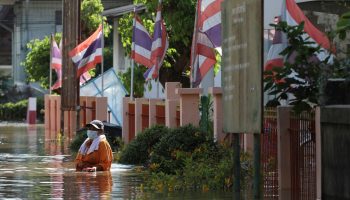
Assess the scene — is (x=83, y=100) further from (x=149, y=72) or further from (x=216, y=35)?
(x=216, y=35)

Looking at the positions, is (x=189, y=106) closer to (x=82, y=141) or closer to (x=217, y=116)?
(x=217, y=116)

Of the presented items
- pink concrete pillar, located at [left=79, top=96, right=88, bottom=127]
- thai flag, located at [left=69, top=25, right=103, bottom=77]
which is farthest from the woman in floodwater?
pink concrete pillar, located at [left=79, top=96, right=88, bottom=127]

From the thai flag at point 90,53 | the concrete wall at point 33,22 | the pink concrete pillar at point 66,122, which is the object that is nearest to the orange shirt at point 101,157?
the thai flag at point 90,53

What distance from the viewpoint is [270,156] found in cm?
1484

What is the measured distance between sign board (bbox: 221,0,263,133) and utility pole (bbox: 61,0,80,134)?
73.9 ft

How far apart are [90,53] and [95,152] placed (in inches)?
448

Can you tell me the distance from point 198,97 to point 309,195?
21.5ft

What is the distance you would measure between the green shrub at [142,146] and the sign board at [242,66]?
10.3 m

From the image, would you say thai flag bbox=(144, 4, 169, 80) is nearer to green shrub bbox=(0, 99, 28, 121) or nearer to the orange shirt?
→ the orange shirt

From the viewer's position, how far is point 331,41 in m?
11.6

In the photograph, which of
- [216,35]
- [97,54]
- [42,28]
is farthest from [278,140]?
[42,28]

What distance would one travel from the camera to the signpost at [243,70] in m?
8.57

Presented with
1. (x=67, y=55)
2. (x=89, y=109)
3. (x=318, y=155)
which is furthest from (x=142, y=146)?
(x=67, y=55)

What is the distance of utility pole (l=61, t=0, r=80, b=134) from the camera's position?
1254 inches
